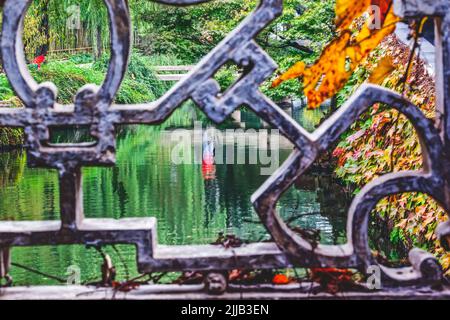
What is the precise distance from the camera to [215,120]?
1.62 m

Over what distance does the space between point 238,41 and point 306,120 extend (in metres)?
15.8

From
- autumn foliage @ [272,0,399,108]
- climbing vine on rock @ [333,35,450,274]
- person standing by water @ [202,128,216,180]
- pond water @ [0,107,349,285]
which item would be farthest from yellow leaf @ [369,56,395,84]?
person standing by water @ [202,128,216,180]

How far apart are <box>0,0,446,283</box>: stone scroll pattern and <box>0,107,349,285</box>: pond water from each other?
134 inches

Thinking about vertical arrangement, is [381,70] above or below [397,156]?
above

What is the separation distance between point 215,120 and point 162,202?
6.67 meters

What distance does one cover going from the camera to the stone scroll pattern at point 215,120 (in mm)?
1612

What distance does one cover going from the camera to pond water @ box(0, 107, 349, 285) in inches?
232

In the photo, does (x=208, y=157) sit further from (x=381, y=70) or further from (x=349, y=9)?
(x=349, y=9)

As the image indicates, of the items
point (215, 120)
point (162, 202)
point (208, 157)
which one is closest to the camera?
point (215, 120)

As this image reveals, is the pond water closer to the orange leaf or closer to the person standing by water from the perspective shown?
the person standing by water

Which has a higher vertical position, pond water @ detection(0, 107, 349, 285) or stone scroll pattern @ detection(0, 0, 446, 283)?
stone scroll pattern @ detection(0, 0, 446, 283)

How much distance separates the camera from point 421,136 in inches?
65.2

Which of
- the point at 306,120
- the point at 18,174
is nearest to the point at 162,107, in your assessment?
the point at 18,174

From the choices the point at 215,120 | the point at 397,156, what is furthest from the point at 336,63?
the point at 397,156
